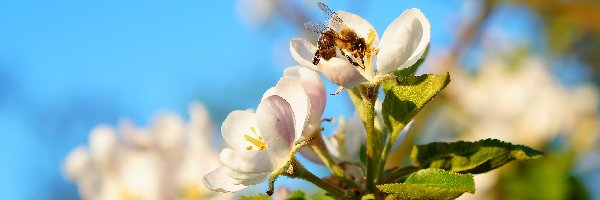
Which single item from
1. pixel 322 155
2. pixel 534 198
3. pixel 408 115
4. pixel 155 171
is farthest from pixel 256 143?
pixel 534 198

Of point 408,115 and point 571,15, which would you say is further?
point 571,15

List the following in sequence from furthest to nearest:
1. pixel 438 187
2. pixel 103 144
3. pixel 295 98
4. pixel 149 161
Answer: pixel 103 144
pixel 149 161
pixel 295 98
pixel 438 187

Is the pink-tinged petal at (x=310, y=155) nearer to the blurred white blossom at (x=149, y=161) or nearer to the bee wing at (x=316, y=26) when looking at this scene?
the bee wing at (x=316, y=26)

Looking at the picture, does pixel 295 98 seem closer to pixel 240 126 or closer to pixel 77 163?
pixel 240 126

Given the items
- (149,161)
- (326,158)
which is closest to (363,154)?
(326,158)

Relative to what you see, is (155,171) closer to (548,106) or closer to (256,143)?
(256,143)

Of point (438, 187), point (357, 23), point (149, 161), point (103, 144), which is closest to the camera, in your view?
point (438, 187)
